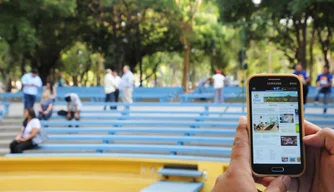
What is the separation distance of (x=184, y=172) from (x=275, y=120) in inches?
151

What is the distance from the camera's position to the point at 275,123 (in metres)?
1.58

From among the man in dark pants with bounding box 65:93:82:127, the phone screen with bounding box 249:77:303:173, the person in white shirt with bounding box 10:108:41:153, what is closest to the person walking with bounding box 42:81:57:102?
the man in dark pants with bounding box 65:93:82:127

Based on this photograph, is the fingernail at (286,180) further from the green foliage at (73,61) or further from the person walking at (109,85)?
the green foliage at (73,61)

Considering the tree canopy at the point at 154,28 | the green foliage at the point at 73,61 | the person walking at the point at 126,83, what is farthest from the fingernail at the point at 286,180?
the green foliage at the point at 73,61

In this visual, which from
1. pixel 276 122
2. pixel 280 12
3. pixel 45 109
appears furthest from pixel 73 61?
pixel 276 122

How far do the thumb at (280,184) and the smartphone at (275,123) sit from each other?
0.06m

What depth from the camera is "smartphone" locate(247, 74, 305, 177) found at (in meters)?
1.46

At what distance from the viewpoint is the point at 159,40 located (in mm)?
30750

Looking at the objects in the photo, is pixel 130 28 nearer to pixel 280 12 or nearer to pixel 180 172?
pixel 280 12

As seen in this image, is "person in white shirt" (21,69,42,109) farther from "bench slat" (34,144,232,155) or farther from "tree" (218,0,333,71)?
"tree" (218,0,333,71)

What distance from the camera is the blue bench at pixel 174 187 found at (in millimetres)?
4897

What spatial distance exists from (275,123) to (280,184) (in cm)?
38

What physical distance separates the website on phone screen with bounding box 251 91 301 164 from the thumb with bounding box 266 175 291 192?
103mm

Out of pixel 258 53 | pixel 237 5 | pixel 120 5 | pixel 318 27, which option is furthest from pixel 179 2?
pixel 258 53
